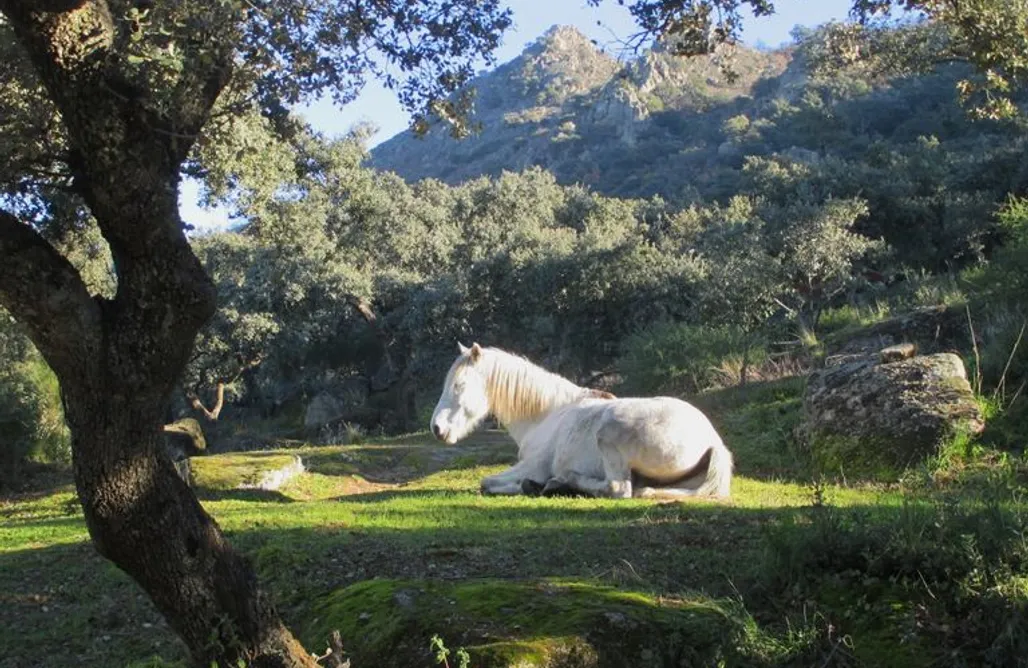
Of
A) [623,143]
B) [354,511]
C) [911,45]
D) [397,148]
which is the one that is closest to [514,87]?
[397,148]

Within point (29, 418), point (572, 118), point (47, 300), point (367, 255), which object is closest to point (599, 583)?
point (47, 300)

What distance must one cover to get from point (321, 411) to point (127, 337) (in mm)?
31356

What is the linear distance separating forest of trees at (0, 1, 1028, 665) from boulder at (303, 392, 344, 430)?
0.95m

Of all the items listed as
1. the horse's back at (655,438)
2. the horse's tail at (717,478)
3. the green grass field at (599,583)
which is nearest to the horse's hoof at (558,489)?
the green grass field at (599,583)

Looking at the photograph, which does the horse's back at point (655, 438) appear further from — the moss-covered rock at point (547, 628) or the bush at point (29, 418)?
the bush at point (29, 418)

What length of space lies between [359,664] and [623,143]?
9976 cm

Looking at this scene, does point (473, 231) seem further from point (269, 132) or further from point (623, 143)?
point (623, 143)

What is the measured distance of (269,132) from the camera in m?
13.3

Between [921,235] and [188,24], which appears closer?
[188,24]

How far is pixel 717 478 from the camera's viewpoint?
1027 centimetres

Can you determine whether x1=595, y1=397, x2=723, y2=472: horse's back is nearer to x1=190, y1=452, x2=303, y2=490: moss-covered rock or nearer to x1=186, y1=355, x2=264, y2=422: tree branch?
x1=190, y1=452, x2=303, y2=490: moss-covered rock

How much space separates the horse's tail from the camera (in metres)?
10.2

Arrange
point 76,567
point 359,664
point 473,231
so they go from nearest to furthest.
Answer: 1. point 359,664
2. point 76,567
3. point 473,231

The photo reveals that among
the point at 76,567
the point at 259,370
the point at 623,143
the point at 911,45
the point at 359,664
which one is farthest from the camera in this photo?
the point at 623,143
